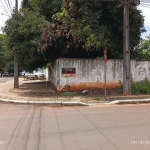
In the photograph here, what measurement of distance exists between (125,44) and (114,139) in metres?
10.6

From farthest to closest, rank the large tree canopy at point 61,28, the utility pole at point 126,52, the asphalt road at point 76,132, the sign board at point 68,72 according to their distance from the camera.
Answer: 1. the sign board at point 68,72
2. the large tree canopy at point 61,28
3. the utility pole at point 126,52
4. the asphalt road at point 76,132

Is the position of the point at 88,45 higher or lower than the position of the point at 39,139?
higher

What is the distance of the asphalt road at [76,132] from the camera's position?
19.5 ft

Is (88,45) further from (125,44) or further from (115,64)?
(115,64)

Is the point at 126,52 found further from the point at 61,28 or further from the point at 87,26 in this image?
the point at 61,28

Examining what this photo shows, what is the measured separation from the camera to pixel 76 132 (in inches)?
284

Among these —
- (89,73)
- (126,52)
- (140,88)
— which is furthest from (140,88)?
(89,73)

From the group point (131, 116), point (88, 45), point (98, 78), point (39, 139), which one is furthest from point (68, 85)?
point (39, 139)

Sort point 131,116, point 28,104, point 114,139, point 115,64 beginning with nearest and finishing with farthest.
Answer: point 114,139 → point 131,116 → point 28,104 → point 115,64

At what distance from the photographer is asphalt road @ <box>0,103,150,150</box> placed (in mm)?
5930

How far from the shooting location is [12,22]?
17.4 m

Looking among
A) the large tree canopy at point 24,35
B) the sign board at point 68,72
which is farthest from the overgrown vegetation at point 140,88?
the large tree canopy at point 24,35

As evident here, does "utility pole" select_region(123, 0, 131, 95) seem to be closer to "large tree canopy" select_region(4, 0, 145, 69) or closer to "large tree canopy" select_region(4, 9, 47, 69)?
"large tree canopy" select_region(4, 0, 145, 69)

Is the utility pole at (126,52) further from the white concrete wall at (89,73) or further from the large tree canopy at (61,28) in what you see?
the white concrete wall at (89,73)
